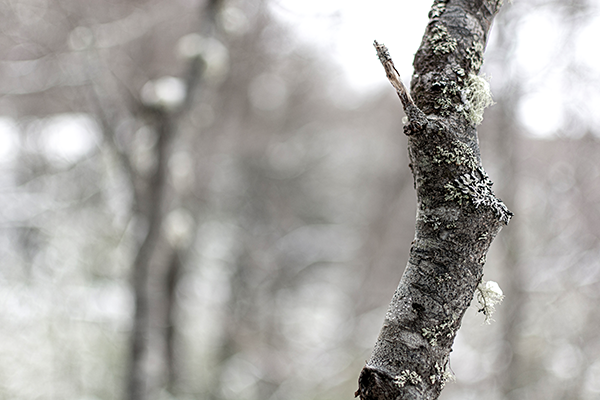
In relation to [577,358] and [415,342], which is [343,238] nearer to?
[577,358]

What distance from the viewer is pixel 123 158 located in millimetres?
2520

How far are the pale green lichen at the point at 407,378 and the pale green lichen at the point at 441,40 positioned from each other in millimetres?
437

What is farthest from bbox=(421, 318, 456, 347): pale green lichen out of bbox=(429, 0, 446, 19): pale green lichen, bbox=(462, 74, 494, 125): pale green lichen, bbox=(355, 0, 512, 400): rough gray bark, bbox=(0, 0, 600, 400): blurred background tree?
bbox=(0, 0, 600, 400): blurred background tree

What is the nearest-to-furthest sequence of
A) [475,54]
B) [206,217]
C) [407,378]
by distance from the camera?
[407,378] → [475,54] → [206,217]

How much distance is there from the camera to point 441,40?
57cm

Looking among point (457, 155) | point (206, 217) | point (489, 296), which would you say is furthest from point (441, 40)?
point (206, 217)

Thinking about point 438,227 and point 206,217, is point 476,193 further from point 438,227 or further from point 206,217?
point 206,217

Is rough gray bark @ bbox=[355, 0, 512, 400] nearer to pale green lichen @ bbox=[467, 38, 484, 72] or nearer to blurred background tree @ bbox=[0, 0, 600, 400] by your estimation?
pale green lichen @ bbox=[467, 38, 484, 72]

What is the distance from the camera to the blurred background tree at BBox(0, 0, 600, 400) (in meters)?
2.87

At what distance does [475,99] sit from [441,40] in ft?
0.33

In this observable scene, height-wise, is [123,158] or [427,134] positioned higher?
[427,134]

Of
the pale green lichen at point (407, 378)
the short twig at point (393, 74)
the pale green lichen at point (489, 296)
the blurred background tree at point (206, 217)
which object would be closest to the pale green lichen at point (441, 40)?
the short twig at point (393, 74)

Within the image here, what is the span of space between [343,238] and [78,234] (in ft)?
15.8

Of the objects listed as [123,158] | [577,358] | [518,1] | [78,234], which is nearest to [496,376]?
[577,358]
